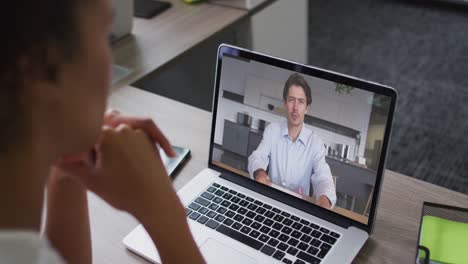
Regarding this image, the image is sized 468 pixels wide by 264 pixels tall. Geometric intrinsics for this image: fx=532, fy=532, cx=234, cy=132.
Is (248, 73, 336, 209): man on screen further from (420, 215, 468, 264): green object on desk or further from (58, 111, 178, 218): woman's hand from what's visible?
(58, 111, 178, 218): woman's hand

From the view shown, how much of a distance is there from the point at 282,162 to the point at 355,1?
123 inches

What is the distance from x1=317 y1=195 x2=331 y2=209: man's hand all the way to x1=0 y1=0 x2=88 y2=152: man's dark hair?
1.88 feet

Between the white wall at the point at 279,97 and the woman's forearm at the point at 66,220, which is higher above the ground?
the white wall at the point at 279,97

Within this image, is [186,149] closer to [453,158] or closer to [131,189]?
[131,189]

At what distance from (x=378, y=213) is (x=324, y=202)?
12 centimetres

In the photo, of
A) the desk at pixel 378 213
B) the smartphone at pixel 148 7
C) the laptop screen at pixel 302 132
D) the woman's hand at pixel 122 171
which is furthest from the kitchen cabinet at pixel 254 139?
the smartphone at pixel 148 7

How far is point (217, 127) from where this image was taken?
1044 millimetres

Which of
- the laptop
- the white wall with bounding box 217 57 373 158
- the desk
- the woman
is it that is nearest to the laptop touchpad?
the laptop

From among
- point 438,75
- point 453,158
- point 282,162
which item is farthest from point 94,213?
point 438,75

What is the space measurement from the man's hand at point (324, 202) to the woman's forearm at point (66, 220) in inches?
15.7

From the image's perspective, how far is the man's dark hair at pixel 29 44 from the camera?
1.41ft

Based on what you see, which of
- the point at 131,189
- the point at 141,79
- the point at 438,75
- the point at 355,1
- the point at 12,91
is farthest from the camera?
the point at 355,1

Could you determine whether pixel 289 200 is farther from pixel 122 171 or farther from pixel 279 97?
pixel 122 171

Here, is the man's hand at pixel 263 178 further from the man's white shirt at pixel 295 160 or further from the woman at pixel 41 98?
the woman at pixel 41 98
